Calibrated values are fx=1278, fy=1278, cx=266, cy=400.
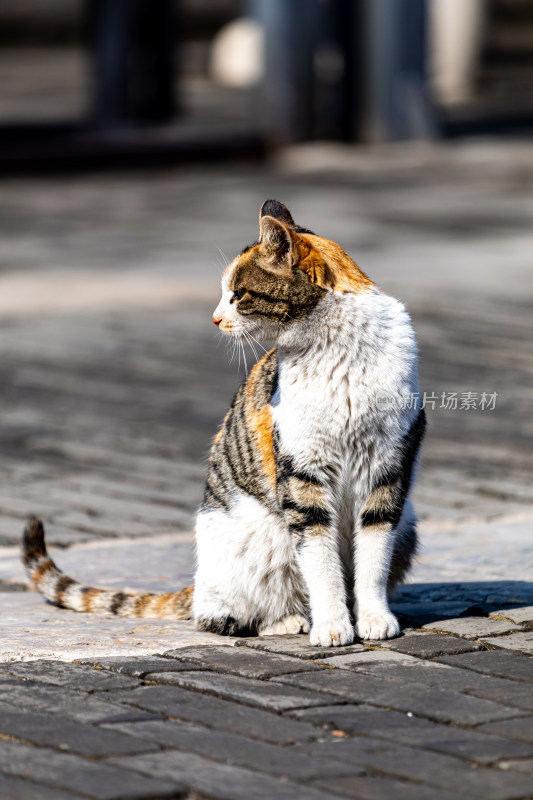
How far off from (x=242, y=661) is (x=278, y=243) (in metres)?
1.27

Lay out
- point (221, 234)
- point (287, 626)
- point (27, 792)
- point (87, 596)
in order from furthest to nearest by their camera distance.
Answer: point (221, 234) < point (87, 596) < point (287, 626) < point (27, 792)

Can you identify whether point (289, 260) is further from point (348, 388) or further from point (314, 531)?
point (314, 531)

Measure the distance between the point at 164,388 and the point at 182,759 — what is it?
16.9ft

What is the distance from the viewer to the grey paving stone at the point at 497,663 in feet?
11.5

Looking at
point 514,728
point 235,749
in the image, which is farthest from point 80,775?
point 514,728

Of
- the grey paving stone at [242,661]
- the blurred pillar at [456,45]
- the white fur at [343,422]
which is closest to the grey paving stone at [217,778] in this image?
the grey paving stone at [242,661]

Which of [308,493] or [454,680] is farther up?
[308,493]

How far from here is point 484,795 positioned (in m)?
2.69

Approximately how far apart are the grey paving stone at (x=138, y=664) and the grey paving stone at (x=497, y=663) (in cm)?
74

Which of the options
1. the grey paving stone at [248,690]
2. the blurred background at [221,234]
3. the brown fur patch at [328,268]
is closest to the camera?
the grey paving stone at [248,690]

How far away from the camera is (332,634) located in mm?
3861

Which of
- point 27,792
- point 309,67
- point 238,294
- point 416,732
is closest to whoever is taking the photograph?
point 27,792

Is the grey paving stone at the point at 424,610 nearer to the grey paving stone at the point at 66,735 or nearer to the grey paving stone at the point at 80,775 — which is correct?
the grey paving stone at the point at 66,735

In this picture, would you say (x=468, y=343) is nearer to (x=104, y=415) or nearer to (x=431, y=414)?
(x=431, y=414)
